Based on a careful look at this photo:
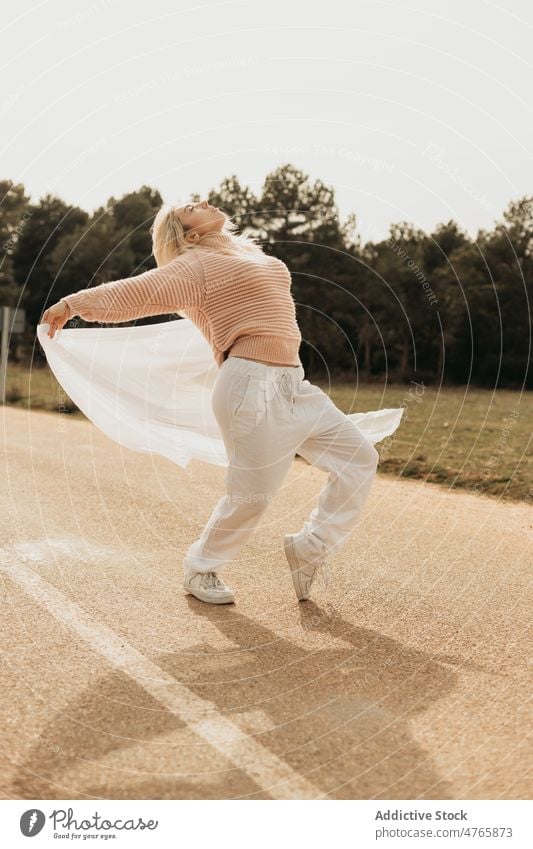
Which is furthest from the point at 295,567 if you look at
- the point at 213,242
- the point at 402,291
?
the point at 402,291

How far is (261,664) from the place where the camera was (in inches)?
184

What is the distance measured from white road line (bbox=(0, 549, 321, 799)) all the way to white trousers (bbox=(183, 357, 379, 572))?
0.90 meters

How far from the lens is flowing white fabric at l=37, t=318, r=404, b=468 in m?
6.57

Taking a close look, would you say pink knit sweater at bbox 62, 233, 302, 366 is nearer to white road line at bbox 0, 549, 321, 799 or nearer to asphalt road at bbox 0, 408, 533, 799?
asphalt road at bbox 0, 408, 533, 799

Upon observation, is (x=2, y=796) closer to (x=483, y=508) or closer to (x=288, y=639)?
(x=288, y=639)

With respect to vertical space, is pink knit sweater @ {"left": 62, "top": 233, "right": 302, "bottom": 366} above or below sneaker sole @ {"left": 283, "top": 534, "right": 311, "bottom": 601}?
above

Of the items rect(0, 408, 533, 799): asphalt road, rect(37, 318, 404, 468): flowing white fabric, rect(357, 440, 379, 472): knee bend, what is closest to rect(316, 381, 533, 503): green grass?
rect(0, 408, 533, 799): asphalt road

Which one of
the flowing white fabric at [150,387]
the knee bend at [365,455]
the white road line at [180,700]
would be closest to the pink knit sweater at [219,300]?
the knee bend at [365,455]

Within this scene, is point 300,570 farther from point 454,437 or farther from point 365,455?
point 454,437

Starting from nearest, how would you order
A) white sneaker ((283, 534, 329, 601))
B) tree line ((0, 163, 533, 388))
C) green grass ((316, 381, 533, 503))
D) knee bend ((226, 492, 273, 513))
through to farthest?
knee bend ((226, 492, 273, 513)) → white sneaker ((283, 534, 329, 601)) → green grass ((316, 381, 533, 503)) → tree line ((0, 163, 533, 388))

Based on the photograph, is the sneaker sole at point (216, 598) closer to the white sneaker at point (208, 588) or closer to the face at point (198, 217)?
the white sneaker at point (208, 588)

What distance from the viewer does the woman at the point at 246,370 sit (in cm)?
528

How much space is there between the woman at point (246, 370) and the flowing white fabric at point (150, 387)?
1.15 meters
